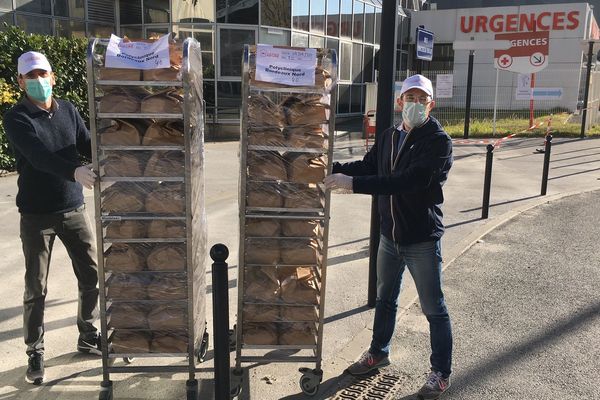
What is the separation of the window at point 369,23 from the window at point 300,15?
5019mm

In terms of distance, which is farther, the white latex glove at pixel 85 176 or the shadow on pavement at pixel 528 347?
the shadow on pavement at pixel 528 347

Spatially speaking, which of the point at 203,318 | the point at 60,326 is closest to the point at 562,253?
the point at 203,318

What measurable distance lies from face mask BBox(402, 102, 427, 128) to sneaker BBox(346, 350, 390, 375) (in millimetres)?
1662

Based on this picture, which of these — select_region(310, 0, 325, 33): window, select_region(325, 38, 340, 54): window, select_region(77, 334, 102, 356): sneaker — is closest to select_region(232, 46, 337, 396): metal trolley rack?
select_region(77, 334, 102, 356): sneaker

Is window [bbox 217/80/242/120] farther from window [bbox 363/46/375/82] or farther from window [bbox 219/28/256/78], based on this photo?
window [bbox 363/46/375/82]

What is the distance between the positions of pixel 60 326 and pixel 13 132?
1.85 m

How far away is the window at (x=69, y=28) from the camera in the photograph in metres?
16.3

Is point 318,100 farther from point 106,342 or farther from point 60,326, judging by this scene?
point 60,326

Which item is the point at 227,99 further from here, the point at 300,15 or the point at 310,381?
the point at 310,381

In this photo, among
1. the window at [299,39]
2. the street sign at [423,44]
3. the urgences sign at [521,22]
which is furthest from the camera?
the urgences sign at [521,22]

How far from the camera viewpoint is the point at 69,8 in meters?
16.7

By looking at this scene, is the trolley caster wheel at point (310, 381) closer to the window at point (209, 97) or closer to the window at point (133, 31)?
the window at point (209, 97)

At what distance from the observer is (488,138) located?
751 inches

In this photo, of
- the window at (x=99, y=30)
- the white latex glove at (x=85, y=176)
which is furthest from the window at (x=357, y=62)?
the white latex glove at (x=85, y=176)
